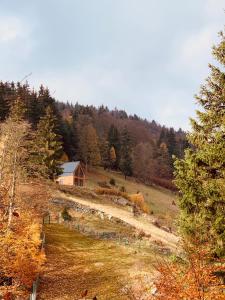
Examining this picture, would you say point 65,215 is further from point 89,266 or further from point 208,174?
point 208,174

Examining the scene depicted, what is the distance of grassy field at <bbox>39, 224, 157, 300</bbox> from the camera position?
27.0m

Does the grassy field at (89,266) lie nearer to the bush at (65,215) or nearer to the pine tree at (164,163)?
the bush at (65,215)

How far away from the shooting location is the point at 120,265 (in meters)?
32.8

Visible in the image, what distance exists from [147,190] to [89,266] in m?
67.2

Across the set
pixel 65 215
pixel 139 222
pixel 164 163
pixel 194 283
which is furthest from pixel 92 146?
pixel 194 283

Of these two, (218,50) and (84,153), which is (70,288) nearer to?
(218,50)

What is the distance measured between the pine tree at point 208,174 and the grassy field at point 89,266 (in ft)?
36.9

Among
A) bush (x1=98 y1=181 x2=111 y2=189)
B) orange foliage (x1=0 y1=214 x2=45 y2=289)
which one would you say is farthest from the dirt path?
bush (x1=98 y1=181 x2=111 y2=189)

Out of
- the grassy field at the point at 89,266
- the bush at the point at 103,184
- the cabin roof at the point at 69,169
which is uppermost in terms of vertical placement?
the cabin roof at the point at 69,169

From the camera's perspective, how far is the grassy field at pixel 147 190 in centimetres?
8302

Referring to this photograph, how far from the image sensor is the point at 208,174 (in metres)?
17.2

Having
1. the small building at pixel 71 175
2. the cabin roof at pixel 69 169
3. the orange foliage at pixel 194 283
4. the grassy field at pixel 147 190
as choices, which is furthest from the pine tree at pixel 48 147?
the orange foliage at pixel 194 283

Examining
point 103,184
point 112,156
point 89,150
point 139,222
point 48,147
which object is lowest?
point 139,222

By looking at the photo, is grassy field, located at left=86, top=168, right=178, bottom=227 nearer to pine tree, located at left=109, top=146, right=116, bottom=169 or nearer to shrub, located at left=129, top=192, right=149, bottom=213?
pine tree, located at left=109, top=146, right=116, bottom=169
